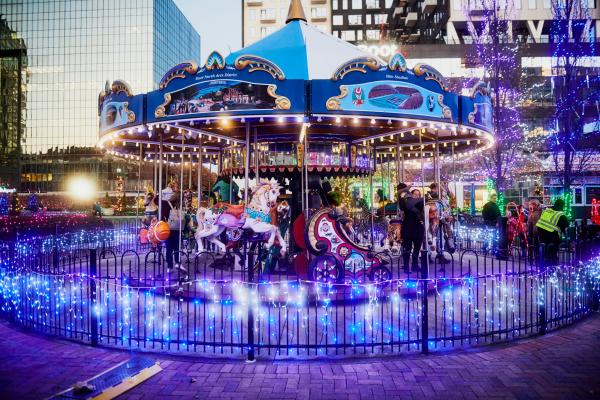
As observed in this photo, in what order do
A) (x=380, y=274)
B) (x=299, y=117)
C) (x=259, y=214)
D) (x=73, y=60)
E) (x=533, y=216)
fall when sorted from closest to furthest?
(x=299, y=117) → (x=380, y=274) → (x=259, y=214) → (x=533, y=216) → (x=73, y=60)

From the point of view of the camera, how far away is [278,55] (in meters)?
11.1

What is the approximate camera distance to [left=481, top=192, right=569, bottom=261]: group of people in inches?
448

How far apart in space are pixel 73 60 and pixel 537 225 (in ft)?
308

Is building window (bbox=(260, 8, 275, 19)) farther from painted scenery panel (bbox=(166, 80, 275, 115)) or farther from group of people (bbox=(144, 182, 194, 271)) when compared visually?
painted scenery panel (bbox=(166, 80, 275, 115))

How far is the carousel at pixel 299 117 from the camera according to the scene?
8133 millimetres

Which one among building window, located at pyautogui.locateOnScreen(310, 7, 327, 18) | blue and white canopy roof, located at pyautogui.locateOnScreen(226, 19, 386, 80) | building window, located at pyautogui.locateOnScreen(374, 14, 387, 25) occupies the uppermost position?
building window, located at pyautogui.locateOnScreen(374, 14, 387, 25)

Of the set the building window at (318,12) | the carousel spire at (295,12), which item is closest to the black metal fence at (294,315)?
the carousel spire at (295,12)

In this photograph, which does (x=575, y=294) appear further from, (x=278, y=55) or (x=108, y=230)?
(x=108, y=230)

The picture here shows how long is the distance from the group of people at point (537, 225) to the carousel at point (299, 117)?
268 centimetres

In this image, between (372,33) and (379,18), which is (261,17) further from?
(379,18)

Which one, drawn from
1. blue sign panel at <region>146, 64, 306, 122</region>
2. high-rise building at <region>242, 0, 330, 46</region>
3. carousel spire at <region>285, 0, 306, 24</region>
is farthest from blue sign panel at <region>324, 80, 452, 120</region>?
high-rise building at <region>242, 0, 330, 46</region>

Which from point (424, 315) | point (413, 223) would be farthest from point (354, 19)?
point (424, 315)

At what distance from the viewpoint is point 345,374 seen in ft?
16.9

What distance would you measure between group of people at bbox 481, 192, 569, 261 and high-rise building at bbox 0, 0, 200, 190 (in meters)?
79.2
